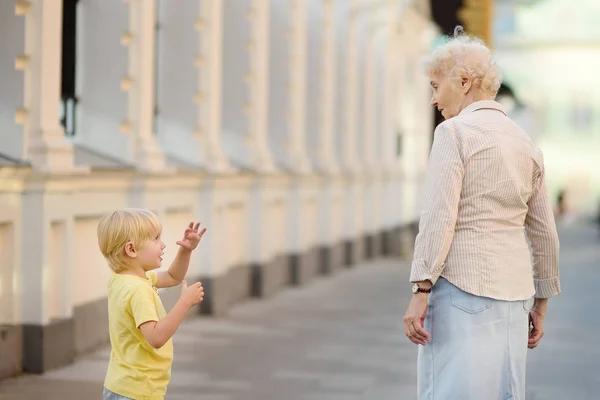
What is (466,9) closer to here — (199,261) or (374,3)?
(374,3)

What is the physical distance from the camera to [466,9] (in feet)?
75.4

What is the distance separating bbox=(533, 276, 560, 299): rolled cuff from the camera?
18.0 ft

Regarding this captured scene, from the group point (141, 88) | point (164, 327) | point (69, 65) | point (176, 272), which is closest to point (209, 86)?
point (141, 88)

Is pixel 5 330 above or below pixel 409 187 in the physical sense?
above

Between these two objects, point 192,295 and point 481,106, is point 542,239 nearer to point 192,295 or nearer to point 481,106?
point 481,106

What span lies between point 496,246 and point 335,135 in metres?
18.7

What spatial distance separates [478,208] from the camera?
5066mm

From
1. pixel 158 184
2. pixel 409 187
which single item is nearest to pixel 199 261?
pixel 158 184

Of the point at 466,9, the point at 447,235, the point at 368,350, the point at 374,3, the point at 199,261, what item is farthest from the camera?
the point at 374,3

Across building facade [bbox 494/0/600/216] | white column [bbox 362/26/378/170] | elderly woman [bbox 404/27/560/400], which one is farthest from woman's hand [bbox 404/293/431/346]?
building facade [bbox 494/0/600/216]

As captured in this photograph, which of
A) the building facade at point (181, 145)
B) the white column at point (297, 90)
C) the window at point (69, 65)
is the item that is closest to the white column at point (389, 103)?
the building facade at point (181, 145)

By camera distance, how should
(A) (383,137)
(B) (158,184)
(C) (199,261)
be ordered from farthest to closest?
(A) (383,137), (C) (199,261), (B) (158,184)

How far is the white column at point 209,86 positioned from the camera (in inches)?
588

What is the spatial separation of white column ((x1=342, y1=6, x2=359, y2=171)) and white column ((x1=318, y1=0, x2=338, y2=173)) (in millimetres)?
1714
